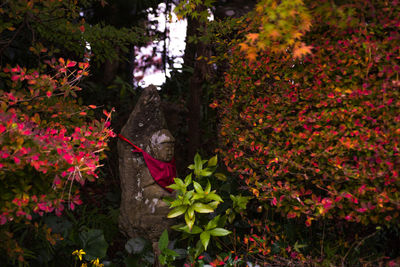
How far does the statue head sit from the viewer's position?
3877mm

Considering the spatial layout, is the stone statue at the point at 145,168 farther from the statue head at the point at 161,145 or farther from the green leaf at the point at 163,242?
the green leaf at the point at 163,242

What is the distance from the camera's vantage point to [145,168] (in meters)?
3.92

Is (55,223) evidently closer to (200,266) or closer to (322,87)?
(200,266)

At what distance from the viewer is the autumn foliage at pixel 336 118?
9.00ft

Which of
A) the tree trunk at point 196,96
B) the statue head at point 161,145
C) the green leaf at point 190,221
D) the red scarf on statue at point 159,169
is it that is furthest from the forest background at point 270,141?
the statue head at point 161,145

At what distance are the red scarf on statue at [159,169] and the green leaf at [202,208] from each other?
0.62m

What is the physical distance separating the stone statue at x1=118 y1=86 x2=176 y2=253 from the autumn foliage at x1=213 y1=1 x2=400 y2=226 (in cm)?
100

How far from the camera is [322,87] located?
315 centimetres

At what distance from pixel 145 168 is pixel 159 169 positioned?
168mm

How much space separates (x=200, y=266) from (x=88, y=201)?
116 inches

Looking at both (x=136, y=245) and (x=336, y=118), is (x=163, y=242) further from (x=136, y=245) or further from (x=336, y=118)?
(x=336, y=118)

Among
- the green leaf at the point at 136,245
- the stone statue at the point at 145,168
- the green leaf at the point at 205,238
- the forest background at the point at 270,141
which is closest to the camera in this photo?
the forest background at the point at 270,141

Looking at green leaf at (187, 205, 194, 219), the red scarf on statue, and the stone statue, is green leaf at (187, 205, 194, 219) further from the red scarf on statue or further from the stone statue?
the red scarf on statue

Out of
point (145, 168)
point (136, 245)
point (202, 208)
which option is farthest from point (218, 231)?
point (145, 168)
